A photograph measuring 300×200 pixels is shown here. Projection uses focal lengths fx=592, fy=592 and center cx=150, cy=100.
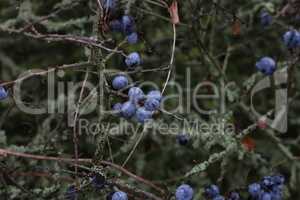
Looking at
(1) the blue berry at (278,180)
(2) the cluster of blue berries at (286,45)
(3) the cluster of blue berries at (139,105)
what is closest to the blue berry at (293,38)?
(2) the cluster of blue berries at (286,45)

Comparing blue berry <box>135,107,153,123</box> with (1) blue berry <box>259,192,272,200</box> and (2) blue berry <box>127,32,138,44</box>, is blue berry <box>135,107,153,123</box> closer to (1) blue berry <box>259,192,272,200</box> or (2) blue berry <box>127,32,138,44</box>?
(2) blue berry <box>127,32,138,44</box>

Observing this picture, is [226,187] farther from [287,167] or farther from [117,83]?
[117,83]

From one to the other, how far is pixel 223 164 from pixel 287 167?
364 millimetres

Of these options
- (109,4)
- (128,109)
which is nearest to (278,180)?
(128,109)

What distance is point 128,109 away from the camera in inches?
42.4

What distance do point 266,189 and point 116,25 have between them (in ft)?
1.48

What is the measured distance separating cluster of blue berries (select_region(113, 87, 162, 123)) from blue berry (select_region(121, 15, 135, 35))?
162 millimetres

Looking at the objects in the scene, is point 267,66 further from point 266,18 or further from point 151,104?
point 151,104

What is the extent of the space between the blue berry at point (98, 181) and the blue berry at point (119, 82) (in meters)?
0.17

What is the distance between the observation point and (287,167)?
154 cm

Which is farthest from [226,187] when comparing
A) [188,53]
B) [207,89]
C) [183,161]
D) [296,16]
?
[296,16]

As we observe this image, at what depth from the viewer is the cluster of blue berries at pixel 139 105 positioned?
1076 mm

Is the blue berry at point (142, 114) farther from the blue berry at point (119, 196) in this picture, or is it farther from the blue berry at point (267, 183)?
the blue berry at point (267, 183)

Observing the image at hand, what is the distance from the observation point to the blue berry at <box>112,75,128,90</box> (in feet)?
3.64
